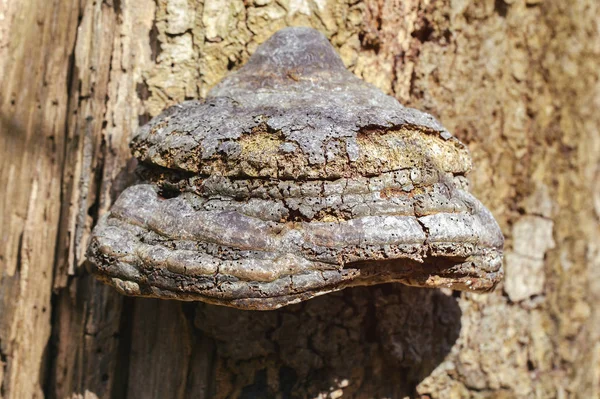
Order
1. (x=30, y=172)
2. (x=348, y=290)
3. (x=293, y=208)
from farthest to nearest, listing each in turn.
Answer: (x=30, y=172)
(x=348, y=290)
(x=293, y=208)

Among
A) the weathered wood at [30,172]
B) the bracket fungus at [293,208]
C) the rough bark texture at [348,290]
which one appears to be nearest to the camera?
the bracket fungus at [293,208]

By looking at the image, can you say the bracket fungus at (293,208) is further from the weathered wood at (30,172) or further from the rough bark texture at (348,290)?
the weathered wood at (30,172)

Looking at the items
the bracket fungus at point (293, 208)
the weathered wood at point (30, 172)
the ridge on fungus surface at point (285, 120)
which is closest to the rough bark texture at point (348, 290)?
the weathered wood at point (30, 172)

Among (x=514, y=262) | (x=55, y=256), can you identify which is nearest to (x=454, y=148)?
(x=514, y=262)

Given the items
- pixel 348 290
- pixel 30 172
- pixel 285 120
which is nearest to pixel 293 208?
pixel 285 120

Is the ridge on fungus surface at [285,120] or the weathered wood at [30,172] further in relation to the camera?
the weathered wood at [30,172]

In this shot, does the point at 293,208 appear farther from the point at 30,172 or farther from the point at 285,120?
the point at 30,172
